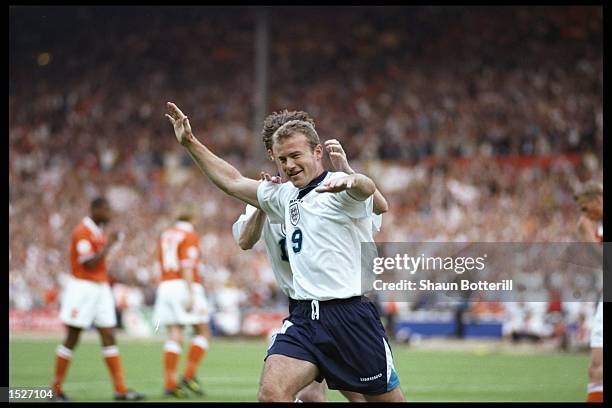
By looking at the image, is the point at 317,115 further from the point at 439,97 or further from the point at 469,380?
the point at 469,380

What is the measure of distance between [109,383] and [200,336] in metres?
1.44

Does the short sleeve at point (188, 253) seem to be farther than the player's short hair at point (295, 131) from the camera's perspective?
Yes

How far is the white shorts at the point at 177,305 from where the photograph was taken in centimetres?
1230

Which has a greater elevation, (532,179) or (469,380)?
(532,179)

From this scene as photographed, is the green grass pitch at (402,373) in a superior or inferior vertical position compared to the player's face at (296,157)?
inferior

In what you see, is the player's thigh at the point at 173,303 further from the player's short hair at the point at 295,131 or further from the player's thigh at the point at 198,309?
the player's short hair at the point at 295,131

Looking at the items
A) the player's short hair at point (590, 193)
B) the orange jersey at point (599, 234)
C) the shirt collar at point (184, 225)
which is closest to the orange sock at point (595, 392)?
the orange jersey at point (599, 234)

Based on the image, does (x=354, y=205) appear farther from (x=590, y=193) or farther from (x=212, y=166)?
(x=590, y=193)

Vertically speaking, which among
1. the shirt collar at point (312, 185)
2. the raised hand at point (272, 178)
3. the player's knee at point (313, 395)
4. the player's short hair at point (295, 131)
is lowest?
the player's knee at point (313, 395)

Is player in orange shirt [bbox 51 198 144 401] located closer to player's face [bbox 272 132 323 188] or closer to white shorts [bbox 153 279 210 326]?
white shorts [bbox 153 279 210 326]

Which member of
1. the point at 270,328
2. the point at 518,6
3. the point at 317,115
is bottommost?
the point at 270,328

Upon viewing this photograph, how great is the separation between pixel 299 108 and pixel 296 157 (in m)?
24.7
